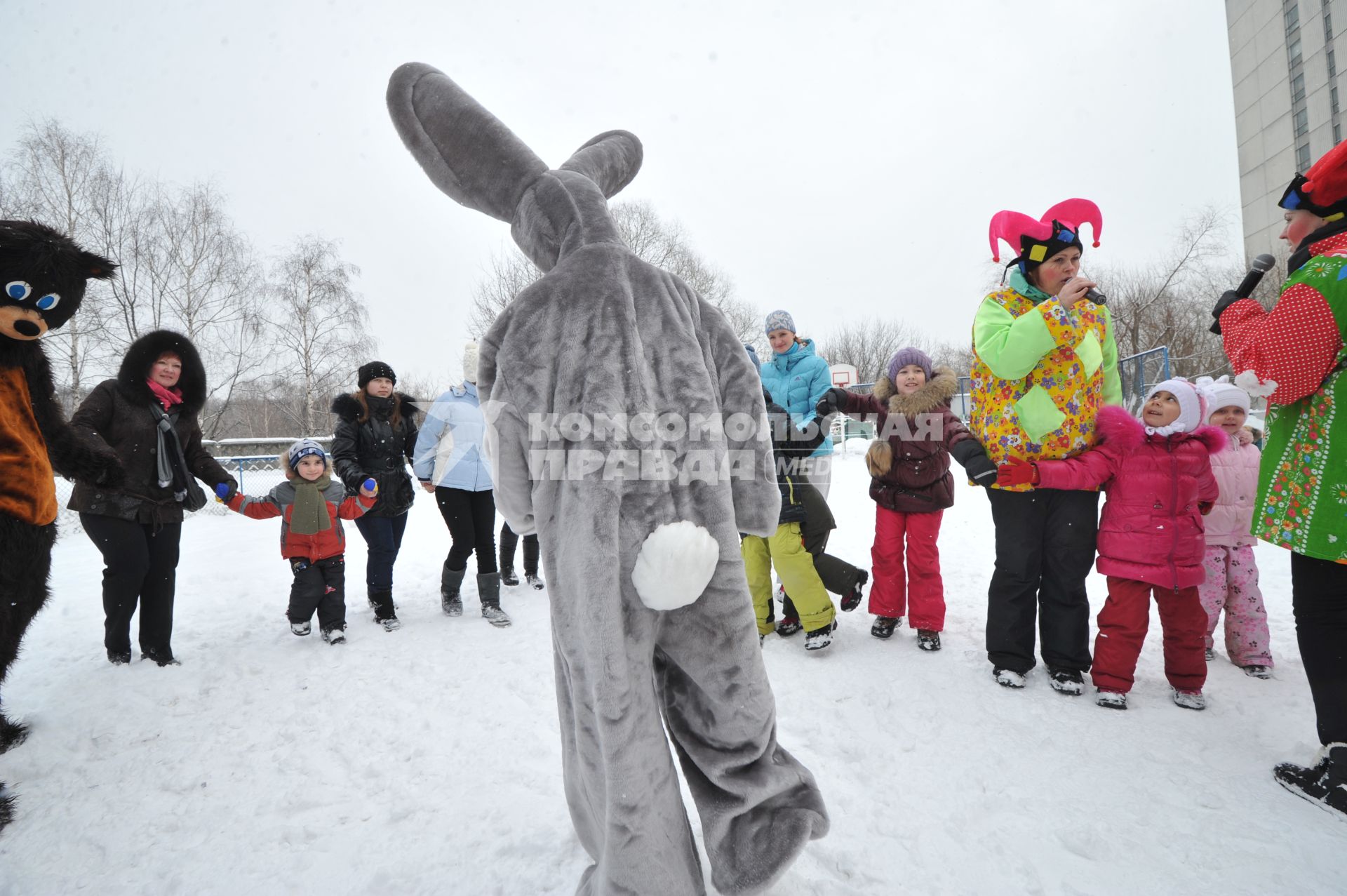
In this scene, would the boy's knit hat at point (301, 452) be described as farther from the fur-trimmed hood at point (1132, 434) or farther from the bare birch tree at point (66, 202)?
the bare birch tree at point (66, 202)

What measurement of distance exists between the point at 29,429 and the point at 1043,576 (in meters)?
4.72

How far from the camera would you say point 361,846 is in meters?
2.01

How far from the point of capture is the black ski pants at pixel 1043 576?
114 inches

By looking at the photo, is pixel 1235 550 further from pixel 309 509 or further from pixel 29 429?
pixel 29 429

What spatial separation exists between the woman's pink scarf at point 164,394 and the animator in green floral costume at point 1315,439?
212 inches

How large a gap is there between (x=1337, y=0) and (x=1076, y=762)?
5346 centimetres

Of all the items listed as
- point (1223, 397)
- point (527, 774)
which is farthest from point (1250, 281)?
point (527, 774)

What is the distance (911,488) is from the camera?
375 cm

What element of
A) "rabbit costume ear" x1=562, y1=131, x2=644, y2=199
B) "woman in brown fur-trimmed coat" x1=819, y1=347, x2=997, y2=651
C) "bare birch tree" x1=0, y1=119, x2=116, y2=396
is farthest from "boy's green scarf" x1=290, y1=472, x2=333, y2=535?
"bare birch tree" x1=0, y1=119, x2=116, y2=396

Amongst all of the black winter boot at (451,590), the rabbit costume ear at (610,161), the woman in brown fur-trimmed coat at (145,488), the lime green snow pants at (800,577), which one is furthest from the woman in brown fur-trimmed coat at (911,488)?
the woman in brown fur-trimmed coat at (145,488)

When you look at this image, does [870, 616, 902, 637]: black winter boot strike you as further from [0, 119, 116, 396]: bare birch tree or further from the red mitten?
[0, 119, 116, 396]: bare birch tree

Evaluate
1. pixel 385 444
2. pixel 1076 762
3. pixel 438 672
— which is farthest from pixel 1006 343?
pixel 385 444

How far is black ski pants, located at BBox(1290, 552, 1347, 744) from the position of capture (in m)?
1.99

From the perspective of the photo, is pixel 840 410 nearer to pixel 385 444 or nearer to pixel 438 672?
pixel 438 672
